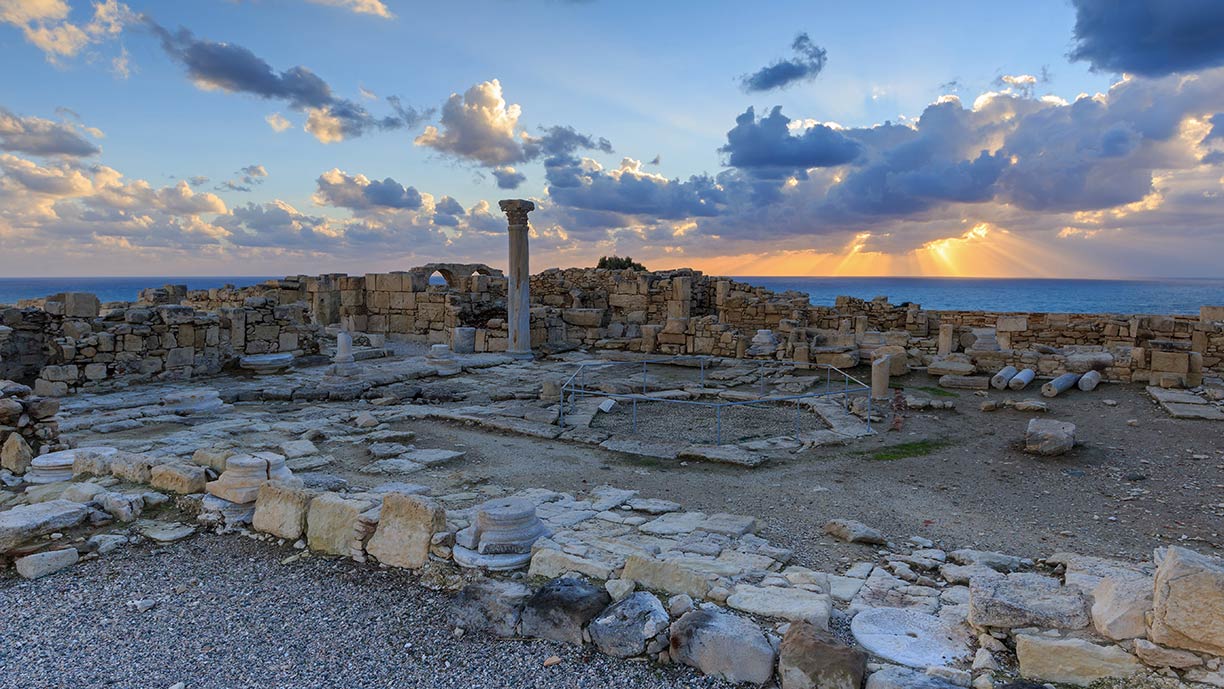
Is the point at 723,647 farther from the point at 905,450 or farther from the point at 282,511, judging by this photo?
the point at 905,450

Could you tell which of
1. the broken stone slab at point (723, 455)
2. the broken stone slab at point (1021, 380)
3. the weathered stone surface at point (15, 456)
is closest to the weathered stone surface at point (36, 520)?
the weathered stone surface at point (15, 456)

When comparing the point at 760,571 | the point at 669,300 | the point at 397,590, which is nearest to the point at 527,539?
the point at 397,590

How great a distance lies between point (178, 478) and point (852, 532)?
6.21 meters

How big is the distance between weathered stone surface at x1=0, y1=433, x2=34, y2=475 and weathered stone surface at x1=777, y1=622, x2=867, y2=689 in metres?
7.91

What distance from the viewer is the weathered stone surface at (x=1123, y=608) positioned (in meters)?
3.38

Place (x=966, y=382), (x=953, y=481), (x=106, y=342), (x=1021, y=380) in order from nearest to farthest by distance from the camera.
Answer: (x=953, y=481) → (x=106, y=342) → (x=1021, y=380) → (x=966, y=382)

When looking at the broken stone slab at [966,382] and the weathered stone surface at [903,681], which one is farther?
the broken stone slab at [966,382]

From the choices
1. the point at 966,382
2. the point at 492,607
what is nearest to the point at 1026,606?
the point at 492,607

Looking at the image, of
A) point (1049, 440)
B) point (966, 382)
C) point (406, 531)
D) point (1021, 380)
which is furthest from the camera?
point (966, 382)

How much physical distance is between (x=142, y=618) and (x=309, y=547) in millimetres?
1221

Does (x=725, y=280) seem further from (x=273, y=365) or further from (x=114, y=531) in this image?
(x=114, y=531)

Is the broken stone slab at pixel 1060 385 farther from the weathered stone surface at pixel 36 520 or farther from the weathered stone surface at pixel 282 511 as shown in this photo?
the weathered stone surface at pixel 36 520

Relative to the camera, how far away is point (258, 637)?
432cm

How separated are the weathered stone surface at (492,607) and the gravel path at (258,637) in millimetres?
102
